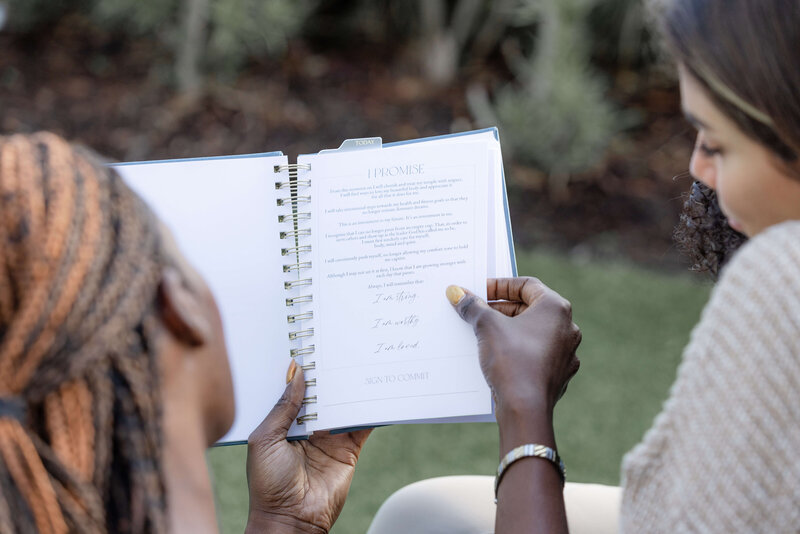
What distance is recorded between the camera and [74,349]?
88 centimetres

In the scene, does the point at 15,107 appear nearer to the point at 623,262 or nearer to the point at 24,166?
the point at 623,262

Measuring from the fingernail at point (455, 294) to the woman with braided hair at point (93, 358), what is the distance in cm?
58

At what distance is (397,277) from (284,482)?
44 cm

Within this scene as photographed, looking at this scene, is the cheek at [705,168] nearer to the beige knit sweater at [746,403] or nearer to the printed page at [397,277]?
the beige knit sweater at [746,403]

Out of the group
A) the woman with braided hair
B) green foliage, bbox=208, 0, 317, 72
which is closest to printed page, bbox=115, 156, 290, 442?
the woman with braided hair

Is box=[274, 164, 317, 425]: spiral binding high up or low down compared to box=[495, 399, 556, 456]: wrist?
up

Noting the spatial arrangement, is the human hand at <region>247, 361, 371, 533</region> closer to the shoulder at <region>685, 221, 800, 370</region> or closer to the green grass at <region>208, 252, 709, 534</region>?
the shoulder at <region>685, 221, 800, 370</region>

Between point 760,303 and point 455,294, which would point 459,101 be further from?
point 760,303

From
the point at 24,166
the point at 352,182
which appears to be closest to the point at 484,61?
the point at 352,182

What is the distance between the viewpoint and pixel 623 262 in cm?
375

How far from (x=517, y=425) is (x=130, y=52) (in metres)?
4.28

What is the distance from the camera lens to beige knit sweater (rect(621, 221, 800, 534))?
0.96m

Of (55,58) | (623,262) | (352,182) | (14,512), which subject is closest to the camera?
(14,512)

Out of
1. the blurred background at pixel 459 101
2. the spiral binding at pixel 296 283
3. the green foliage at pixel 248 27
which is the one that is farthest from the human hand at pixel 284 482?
the green foliage at pixel 248 27
